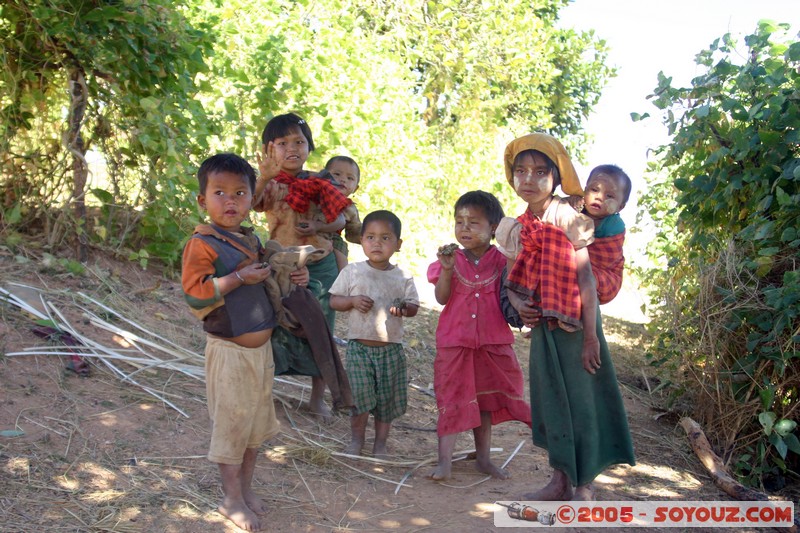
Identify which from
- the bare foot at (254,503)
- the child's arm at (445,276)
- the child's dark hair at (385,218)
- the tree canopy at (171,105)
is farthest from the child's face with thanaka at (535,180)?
the tree canopy at (171,105)

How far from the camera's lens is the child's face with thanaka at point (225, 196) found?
10.9 feet

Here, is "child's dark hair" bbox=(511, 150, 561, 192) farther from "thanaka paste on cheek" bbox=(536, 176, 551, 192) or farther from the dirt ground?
the dirt ground

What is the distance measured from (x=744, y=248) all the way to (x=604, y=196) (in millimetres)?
1769

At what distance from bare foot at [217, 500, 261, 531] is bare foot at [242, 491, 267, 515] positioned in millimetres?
105

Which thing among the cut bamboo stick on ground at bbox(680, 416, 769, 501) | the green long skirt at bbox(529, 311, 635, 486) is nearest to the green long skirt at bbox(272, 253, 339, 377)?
the green long skirt at bbox(529, 311, 635, 486)

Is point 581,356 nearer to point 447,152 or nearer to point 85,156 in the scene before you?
point 85,156

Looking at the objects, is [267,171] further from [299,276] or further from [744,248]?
[744,248]

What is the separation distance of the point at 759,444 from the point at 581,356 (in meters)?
1.69

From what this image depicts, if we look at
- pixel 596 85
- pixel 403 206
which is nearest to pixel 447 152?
pixel 403 206

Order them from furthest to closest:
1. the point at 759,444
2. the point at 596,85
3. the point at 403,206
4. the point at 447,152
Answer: the point at 596,85 → the point at 447,152 → the point at 403,206 → the point at 759,444

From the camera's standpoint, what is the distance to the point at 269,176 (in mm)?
4176

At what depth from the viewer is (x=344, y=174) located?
505cm

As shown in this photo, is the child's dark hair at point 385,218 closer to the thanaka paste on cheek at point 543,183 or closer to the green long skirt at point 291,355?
the green long skirt at point 291,355

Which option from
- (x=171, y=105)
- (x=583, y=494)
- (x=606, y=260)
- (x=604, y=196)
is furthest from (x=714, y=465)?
(x=171, y=105)
